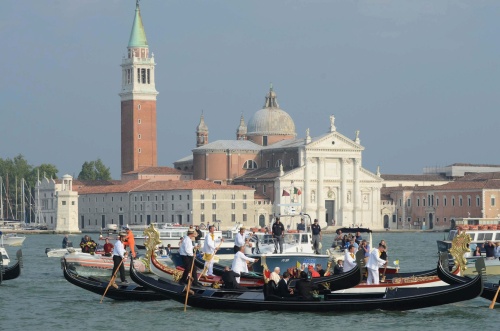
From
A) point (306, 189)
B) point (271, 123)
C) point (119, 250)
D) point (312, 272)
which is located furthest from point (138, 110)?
point (312, 272)

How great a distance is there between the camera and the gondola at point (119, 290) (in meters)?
26.0

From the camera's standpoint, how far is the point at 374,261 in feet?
79.8

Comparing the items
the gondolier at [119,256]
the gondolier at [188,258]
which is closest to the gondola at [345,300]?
the gondolier at [188,258]

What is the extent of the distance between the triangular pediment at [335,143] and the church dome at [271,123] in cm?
903

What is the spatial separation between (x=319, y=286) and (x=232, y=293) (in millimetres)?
1640

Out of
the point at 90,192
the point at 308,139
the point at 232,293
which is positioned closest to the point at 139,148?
the point at 90,192

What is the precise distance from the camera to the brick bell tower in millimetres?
102125

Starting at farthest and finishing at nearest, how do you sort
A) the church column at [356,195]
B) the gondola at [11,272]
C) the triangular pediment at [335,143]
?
1. the church column at [356,195]
2. the triangular pediment at [335,143]
3. the gondola at [11,272]

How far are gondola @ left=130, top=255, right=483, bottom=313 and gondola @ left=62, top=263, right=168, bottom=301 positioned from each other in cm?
181

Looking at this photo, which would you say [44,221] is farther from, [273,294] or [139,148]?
[273,294]

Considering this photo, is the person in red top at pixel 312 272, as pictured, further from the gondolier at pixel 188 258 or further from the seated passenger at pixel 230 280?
the gondolier at pixel 188 258

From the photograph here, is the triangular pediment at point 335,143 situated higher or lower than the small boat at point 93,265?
higher

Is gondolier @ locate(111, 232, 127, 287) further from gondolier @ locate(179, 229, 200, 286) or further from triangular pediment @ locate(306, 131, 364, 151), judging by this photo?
triangular pediment @ locate(306, 131, 364, 151)

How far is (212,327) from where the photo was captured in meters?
23.4
